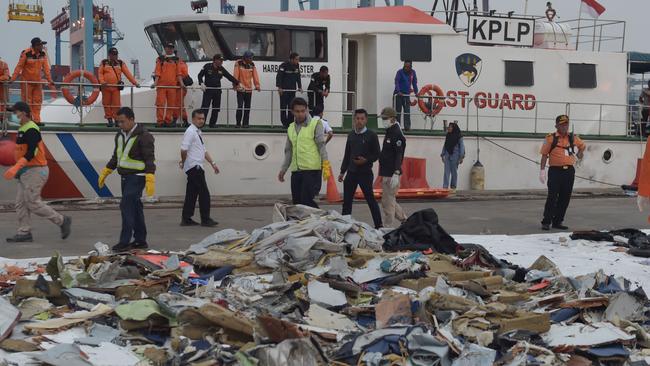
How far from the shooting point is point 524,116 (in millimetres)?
17703

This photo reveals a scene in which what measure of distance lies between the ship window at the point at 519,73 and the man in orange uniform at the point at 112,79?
781 centimetres

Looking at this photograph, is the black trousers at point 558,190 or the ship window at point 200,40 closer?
the black trousers at point 558,190

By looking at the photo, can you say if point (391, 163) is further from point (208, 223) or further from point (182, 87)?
point (182, 87)

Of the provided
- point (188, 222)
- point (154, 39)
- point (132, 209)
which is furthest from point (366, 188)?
point (154, 39)

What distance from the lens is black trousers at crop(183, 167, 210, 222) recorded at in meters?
11.4

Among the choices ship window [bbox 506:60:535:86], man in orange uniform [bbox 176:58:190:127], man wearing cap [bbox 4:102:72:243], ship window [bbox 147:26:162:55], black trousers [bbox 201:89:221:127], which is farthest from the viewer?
ship window [bbox 506:60:535:86]

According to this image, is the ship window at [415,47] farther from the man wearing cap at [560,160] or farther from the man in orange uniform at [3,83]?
the man in orange uniform at [3,83]

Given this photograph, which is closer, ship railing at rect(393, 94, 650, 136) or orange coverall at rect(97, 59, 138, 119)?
orange coverall at rect(97, 59, 138, 119)

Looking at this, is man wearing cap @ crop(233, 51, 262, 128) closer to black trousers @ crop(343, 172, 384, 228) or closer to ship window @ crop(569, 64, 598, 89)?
black trousers @ crop(343, 172, 384, 228)

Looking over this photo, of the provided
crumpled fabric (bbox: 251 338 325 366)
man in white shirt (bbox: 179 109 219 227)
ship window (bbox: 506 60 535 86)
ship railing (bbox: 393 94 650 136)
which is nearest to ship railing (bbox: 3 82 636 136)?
ship railing (bbox: 393 94 650 136)

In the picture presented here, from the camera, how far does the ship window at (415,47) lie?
653 inches

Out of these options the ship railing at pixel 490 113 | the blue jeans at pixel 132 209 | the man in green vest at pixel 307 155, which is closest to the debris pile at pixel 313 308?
the blue jeans at pixel 132 209

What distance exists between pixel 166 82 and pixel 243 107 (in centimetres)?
144

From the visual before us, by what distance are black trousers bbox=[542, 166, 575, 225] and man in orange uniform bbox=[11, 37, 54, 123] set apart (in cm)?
813
